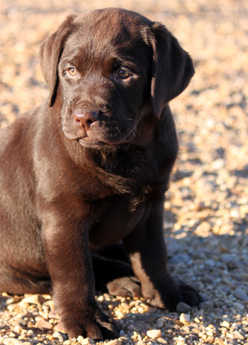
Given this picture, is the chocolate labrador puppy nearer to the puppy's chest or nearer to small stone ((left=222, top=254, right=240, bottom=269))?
the puppy's chest

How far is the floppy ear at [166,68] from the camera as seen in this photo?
11.0 feet

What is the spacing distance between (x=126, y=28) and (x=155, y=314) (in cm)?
199

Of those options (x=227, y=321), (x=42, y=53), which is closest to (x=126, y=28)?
(x=42, y=53)

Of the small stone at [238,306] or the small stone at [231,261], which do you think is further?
the small stone at [231,261]

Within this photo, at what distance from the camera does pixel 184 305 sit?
3.88 m

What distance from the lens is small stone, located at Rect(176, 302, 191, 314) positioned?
12.7ft

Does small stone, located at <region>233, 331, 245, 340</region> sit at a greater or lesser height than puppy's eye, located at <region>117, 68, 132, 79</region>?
lesser

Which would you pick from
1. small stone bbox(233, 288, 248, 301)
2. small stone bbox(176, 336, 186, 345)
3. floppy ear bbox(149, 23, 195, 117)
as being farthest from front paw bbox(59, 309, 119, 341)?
floppy ear bbox(149, 23, 195, 117)

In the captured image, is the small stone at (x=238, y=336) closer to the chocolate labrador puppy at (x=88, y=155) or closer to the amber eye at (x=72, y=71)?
the chocolate labrador puppy at (x=88, y=155)

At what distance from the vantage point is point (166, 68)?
3.39 m

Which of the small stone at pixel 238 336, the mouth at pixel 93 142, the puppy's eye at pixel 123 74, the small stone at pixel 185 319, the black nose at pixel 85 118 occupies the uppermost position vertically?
the puppy's eye at pixel 123 74

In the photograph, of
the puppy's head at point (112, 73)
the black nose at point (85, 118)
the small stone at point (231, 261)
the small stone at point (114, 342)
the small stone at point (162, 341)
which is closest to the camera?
the black nose at point (85, 118)

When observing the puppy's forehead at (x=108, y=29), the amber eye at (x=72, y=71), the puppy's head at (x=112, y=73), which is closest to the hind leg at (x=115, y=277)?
the puppy's head at (x=112, y=73)

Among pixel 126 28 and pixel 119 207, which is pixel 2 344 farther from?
pixel 126 28
